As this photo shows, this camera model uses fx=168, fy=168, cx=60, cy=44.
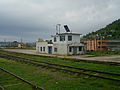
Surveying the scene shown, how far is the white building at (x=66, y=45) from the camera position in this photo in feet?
139

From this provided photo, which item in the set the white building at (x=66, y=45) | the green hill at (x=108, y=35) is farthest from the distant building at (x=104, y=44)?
the white building at (x=66, y=45)

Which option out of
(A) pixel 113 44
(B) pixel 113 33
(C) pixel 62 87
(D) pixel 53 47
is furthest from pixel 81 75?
(B) pixel 113 33

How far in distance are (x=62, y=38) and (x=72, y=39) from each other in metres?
2.69

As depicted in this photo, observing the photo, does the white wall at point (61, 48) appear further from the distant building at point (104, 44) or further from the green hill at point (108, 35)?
the green hill at point (108, 35)

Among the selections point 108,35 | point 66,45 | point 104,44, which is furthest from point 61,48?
point 108,35

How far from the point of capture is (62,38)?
44.7 metres

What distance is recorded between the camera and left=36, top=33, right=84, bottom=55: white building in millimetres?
42219

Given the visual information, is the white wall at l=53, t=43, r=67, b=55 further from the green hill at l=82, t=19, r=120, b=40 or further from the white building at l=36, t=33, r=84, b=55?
the green hill at l=82, t=19, r=120, b=40

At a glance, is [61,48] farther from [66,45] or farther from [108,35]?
[108,35]

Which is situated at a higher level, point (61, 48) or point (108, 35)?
point (108, 35)

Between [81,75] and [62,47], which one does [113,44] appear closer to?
[62,47]

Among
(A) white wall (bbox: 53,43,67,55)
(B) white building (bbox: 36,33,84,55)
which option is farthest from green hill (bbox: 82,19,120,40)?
(A) white wall (bbox: 53,43,67,55)

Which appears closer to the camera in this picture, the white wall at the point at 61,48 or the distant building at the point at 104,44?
the white wall at the point at 61,48

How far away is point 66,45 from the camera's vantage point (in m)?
42.0
